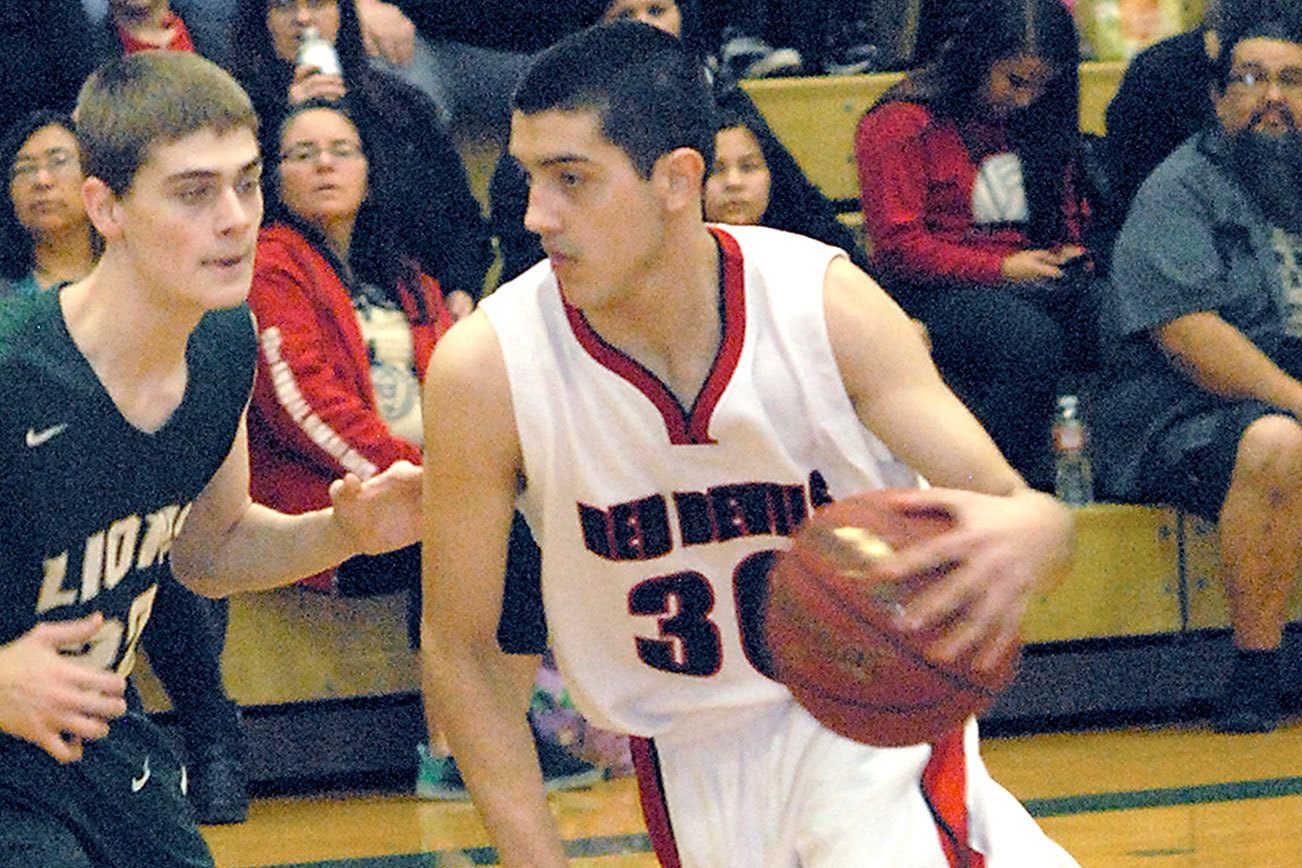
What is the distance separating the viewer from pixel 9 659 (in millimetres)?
2631

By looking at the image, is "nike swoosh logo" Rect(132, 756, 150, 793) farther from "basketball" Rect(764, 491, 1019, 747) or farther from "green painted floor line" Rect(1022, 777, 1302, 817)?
"green painted floor line" Rect(1022, 777, 1302, 817)

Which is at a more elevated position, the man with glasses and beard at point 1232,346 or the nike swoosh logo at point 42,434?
the nike swoosh logo at point 42,434

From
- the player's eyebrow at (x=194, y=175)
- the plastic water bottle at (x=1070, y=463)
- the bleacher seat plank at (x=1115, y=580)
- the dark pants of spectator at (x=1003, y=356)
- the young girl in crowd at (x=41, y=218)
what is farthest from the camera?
the plastic water bottle at (x=1070, y=463)

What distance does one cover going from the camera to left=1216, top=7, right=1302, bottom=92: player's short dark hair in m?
5.66

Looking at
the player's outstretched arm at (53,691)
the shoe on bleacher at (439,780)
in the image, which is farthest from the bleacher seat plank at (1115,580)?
the player's outstretched arm at (53,691)

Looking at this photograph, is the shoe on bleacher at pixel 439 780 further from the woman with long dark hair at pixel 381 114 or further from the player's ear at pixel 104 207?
the player's ear at pixel 104 207

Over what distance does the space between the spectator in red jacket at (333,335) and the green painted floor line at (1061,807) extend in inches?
28.9

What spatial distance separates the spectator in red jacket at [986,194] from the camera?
18.5 ft

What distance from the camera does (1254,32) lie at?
5.68 meters

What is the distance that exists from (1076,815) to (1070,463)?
1291 millimetres

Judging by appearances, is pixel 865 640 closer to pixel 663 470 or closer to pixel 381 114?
pixel 663 470

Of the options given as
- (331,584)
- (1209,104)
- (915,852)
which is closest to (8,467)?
(915,852)

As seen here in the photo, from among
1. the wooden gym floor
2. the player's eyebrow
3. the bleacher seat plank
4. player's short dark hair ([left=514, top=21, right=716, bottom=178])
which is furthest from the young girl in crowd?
the bleacher seat plank

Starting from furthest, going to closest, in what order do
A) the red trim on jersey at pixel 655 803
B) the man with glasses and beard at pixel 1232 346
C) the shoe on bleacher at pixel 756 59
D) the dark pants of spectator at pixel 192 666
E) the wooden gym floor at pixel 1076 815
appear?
the shoe on bleacher at pixel 756 59
the man with glasses and beard at pixel 1232 346
the dark pants of spectator at pixel 192 666
the wooden gym floor at pixel 1076 815
the red trim on jersey at pixel 655 803
